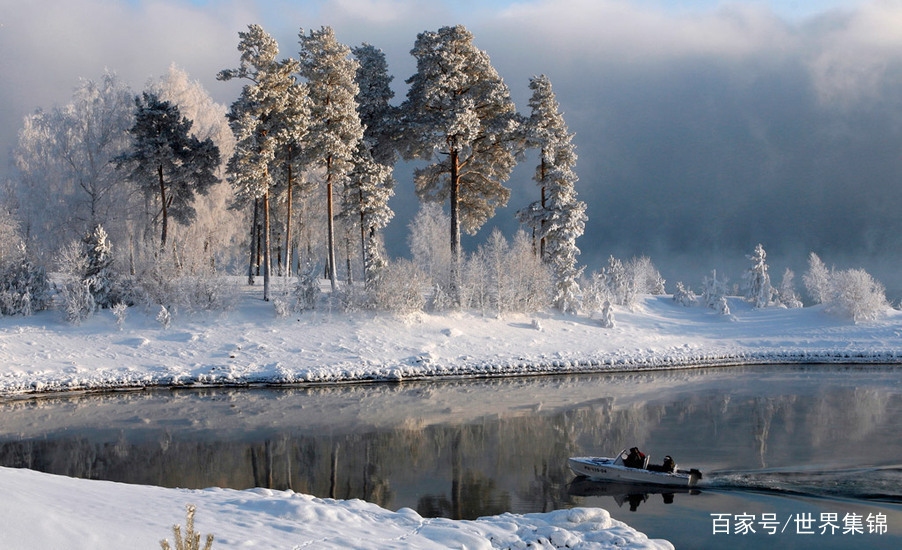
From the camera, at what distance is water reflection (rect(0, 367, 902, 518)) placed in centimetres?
1656

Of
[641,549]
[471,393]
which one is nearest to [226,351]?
[471,393]

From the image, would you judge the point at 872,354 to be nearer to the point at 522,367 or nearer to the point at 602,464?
the point at 522,367

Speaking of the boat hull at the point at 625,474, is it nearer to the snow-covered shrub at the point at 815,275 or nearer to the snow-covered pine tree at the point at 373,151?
the snow-covered pine tree at the point at 373,151

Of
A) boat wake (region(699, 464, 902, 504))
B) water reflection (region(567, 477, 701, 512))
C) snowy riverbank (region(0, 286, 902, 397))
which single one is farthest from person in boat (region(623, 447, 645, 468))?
snowy riverbank (region(0, 286, 902, 397))

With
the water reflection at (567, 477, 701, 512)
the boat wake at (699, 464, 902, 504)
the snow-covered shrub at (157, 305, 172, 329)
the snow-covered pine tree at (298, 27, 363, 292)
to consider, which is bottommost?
the water reflection at (567, 477, 701, 512)

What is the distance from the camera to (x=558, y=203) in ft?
143

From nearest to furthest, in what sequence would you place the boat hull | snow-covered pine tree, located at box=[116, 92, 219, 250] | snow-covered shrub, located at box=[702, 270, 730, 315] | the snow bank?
1. the snow bank
2. the boat hull
3. snow-covered pine tree, located at box=[116, 92, 219, 250]
4. snow-covered shrub, located at box=[702, 270, 730, 315]

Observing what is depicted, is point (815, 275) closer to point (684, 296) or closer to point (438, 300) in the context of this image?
point (684, 296)

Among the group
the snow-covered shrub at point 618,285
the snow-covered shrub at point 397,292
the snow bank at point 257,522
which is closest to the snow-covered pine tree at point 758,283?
the snow-covered shrub at point 618,285

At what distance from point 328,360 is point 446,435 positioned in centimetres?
1365

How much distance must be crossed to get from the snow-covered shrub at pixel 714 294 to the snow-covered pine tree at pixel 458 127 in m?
18.7

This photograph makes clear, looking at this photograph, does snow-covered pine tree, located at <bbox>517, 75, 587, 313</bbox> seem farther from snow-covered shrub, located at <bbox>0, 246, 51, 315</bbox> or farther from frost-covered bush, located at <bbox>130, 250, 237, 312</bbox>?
snow-covered shrub, located at <bbox>0, 246, 51, 315</bbox>

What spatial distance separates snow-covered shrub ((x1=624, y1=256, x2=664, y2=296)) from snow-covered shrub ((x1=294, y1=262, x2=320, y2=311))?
29.1 meters

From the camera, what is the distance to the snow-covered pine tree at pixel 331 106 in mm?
39906
